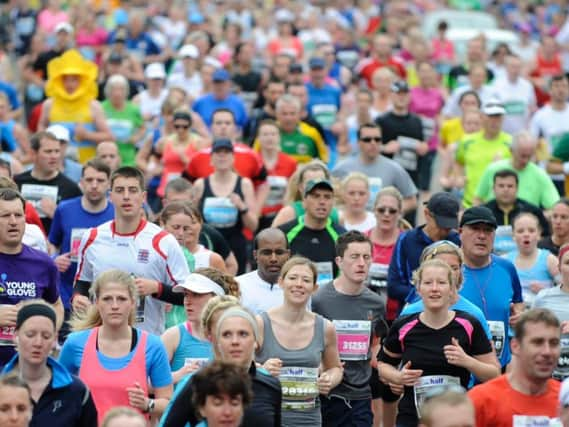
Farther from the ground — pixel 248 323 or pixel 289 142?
pixel 289 142

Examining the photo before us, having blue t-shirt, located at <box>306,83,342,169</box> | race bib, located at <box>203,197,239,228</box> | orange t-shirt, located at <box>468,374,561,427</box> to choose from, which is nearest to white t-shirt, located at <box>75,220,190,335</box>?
orange t-shirt, located at <box>468,374,561,427</box>

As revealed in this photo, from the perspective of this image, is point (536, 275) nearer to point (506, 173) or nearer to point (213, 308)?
point (506, 173)

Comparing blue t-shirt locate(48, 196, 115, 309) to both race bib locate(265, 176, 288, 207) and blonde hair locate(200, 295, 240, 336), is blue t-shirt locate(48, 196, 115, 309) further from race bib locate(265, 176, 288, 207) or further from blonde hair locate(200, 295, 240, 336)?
blonde hair locate(200, 295, 240, 336)

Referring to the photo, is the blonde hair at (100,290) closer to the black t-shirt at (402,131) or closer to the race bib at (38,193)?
the race bib at (38,193)

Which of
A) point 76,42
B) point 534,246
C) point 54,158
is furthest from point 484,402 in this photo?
point 76,42

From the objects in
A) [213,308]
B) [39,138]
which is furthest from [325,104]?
[213,308]

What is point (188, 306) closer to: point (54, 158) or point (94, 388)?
point (94, 388)

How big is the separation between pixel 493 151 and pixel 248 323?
860 cm

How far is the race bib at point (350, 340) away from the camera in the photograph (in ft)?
34.1

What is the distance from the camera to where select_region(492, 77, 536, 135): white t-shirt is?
1978 centimetres

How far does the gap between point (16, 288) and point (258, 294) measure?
157cm

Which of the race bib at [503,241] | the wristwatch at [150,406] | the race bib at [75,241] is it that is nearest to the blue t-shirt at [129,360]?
the wristwatch at [150,406]

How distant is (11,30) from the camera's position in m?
30.1

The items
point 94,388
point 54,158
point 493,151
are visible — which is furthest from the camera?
point 493,151
